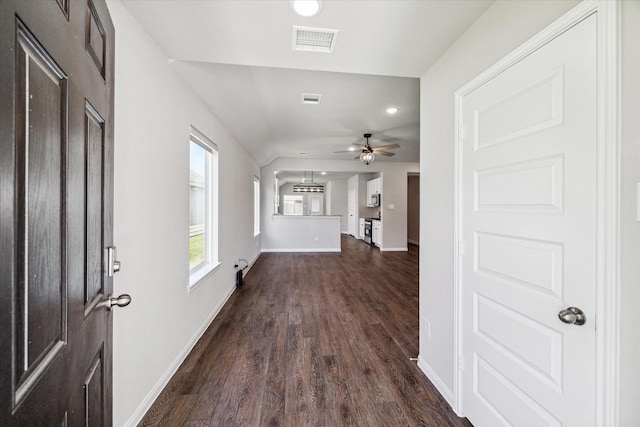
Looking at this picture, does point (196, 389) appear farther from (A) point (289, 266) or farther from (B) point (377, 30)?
(A) point (289, 266)

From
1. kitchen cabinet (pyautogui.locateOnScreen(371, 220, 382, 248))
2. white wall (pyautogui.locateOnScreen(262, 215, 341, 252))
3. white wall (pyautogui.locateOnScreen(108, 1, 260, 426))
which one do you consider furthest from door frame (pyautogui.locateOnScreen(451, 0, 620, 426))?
kitchen cabinet (pyautogui.locateOnScreen(371, 220, 382, 248))

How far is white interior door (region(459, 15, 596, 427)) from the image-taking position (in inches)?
38.1

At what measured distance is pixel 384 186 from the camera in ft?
24.7

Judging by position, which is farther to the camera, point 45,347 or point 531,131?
point 531,131

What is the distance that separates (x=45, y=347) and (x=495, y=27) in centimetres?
212

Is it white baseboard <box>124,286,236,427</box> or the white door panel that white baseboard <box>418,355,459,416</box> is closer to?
white baseboard <box>124,286,236,427</box>

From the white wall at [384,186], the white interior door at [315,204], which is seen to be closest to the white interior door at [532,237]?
the white wall at [384,186]

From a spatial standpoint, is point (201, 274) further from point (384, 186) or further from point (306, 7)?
point (384, 186)

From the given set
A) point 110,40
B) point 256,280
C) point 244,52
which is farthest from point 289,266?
point 110,40

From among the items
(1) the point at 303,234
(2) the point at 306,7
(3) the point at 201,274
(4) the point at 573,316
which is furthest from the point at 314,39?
(1) the point at 303,234

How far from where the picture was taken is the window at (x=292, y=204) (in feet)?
43.8

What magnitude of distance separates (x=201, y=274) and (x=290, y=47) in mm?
2214

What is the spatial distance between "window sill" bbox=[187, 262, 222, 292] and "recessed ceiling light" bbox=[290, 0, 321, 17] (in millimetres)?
2215

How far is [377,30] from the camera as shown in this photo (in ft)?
5.11
